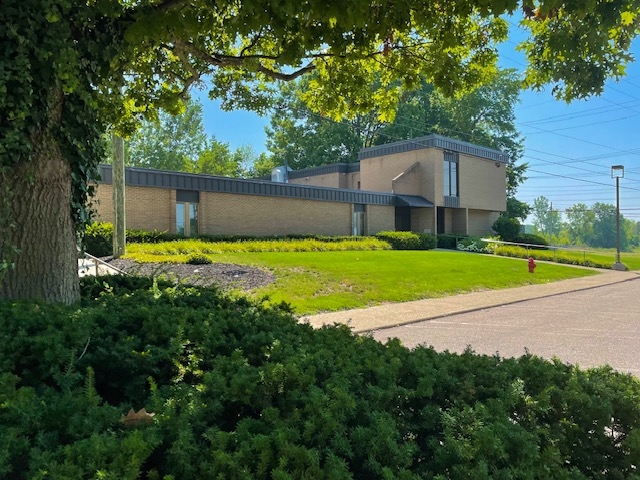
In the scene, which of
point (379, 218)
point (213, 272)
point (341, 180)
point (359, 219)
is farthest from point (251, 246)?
point (341, 180)

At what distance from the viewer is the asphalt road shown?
22.6 ft

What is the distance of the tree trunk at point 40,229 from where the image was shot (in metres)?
4.50

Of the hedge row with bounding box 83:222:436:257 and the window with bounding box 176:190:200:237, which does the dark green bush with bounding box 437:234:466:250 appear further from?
the window with bounding box 176:190:200:237

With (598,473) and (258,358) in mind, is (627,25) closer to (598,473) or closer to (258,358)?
(598,473)

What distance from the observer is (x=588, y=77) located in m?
4.56

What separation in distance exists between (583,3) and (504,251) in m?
28.8

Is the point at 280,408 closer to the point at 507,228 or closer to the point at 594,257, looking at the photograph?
the point at 594,257

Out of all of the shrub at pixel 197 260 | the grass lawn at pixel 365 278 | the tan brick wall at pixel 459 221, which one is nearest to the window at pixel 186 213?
the grass lawn at pixel 365 278

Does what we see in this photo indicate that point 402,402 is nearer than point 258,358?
Yes

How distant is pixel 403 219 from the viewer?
3731cm

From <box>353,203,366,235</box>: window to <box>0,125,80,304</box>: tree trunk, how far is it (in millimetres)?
27438

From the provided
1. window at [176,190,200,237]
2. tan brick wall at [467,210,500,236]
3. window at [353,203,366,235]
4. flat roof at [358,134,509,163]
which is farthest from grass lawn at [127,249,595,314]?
tan brick wall at [467,210,500,236]

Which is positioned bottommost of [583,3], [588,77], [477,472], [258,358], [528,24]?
[477,472]

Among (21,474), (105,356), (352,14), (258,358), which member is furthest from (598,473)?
(352,14)
